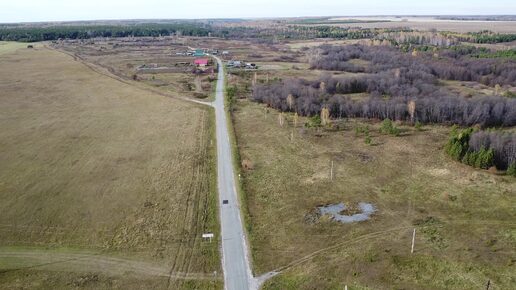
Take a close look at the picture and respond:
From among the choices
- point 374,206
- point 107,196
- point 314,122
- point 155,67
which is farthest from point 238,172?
point 155,67

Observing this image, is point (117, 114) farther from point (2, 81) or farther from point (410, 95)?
point (410, 95)

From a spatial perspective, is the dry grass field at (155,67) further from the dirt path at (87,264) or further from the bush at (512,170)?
the bush at (512,170)

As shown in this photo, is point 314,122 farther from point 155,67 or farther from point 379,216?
point 155,67

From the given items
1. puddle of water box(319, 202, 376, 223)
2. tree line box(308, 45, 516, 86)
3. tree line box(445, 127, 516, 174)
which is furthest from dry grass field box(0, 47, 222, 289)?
tree line box(308, 45, 516, 86)

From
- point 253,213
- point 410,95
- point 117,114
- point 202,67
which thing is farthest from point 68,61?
point 253,213

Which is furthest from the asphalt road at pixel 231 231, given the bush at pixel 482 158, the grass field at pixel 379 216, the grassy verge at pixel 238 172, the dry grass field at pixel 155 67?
the dry grass field at pixel 155 67
